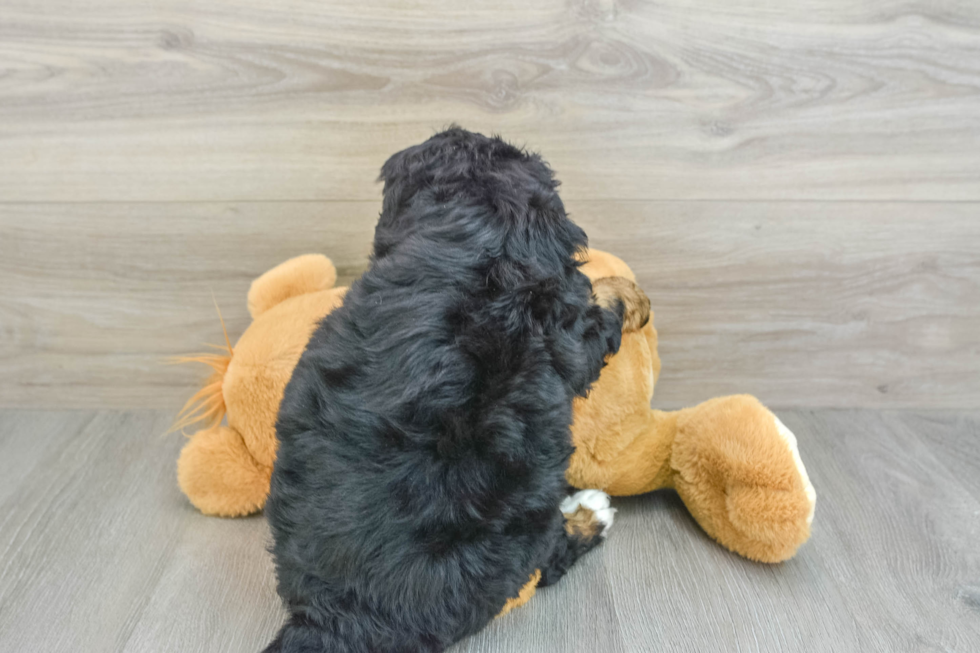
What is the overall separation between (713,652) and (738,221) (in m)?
0.90

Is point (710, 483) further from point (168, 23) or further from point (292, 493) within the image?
point (168, 23)

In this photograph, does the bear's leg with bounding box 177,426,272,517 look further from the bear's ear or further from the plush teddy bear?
the bear's ear

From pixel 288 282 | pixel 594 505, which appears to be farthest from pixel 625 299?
pixel 288 282

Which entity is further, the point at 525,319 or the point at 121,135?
the point at 121,135

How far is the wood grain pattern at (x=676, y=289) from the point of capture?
146 centimetres

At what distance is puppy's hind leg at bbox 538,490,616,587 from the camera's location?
113cm

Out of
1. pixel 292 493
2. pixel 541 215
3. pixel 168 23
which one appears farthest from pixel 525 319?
pixel 168 23

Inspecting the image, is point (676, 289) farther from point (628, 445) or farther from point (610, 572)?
point (610, 572)

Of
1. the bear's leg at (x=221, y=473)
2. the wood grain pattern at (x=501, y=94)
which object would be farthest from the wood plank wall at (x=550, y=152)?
→ the bear's leg at (x=221, y=473)

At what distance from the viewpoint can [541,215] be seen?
37.1 inches

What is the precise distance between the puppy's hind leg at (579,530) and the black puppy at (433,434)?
7.4 inches

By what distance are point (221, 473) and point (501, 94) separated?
3.13 feet

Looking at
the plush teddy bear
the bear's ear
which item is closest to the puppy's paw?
the plush teddy bear

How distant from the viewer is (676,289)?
4.97 feet
